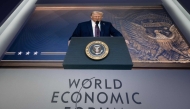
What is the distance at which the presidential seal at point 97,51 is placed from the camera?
1540 mm

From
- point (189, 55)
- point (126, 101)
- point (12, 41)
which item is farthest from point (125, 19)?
point (12, 41)

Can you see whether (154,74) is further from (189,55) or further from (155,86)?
(189,55)

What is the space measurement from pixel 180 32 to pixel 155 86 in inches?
58.1

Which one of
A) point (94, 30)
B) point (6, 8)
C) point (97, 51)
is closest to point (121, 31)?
point (94, 30)

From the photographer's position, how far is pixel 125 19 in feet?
10.0

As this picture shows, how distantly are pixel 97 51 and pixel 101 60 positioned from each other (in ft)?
0.33

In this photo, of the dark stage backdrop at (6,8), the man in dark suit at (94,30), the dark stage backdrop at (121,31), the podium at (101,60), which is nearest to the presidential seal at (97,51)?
the podium at (101,60)

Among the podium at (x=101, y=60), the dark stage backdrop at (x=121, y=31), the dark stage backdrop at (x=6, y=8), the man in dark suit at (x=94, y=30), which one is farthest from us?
the dark stage backdrop at (x=6, y=8)

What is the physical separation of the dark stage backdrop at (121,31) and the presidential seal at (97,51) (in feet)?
2.80

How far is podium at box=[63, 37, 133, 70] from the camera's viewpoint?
1.51 meters

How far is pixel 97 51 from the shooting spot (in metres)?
1.55

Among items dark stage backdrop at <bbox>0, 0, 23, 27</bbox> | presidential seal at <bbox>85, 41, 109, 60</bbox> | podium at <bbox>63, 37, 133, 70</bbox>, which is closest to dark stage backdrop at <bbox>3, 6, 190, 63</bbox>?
dark stage backdrop at <bbox>0, 0, 23, 27</bbox>

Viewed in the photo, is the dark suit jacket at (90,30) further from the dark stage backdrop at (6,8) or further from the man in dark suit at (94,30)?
the dark stage backdrop at (6,8)

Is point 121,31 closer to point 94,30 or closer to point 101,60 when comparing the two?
point 94,30
